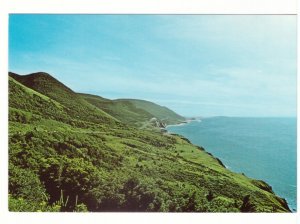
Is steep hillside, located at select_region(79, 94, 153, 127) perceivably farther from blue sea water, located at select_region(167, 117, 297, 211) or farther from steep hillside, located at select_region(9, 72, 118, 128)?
blue sea water, located at select_region(167, 117, 297, 211)

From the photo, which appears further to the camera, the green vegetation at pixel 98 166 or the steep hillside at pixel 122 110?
the steep hillside at pixel 122 110

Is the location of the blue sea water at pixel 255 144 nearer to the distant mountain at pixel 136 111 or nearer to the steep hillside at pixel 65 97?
the distant mountain at pixel 136 111

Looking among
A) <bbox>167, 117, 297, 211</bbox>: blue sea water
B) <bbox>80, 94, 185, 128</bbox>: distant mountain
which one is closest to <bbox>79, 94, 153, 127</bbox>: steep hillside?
<bbox>80, 94, 185, 128</bbox>: distant mountain

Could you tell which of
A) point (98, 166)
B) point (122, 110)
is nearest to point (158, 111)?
point (122, 110)

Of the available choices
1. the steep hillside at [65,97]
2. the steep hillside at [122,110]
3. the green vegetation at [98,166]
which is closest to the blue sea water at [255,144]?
the green vegetation at [98,166]
